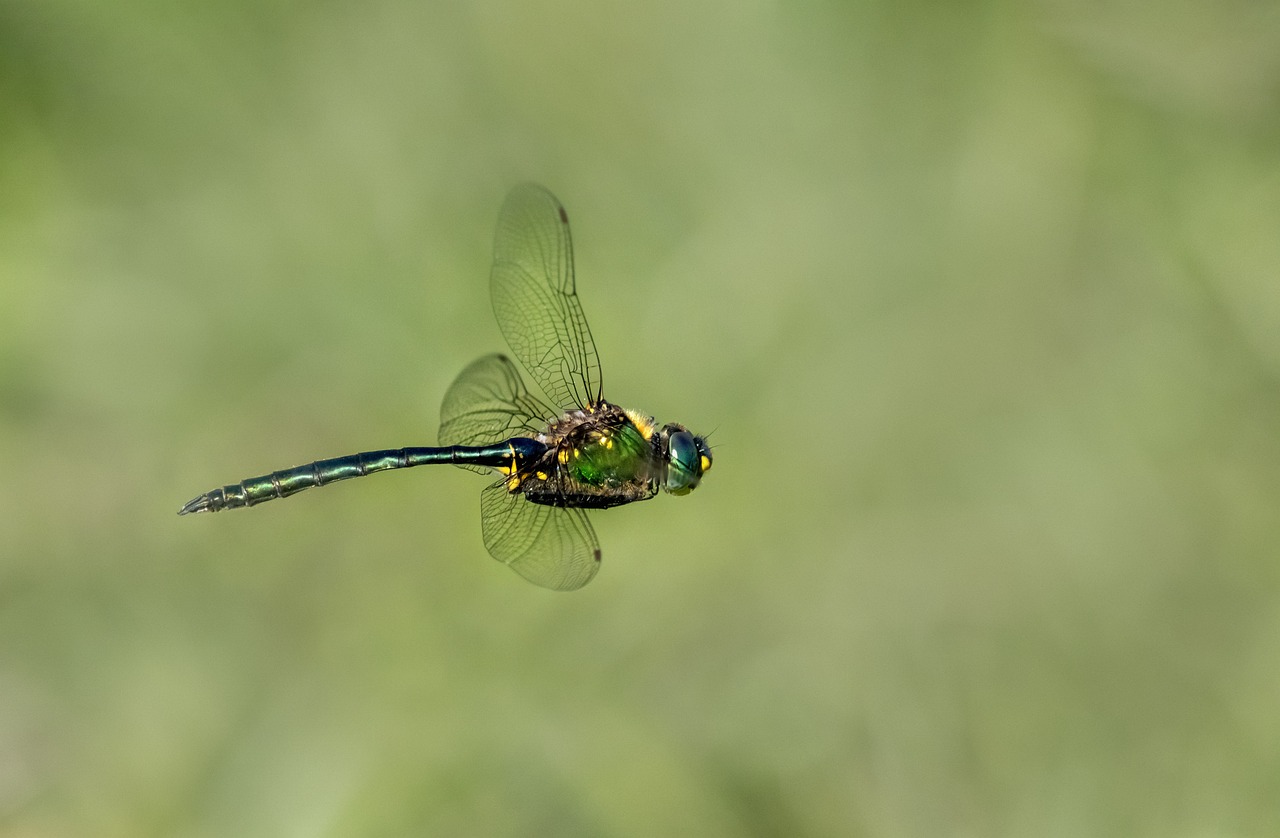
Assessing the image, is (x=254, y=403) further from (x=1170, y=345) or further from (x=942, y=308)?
(x=1170, y=345)

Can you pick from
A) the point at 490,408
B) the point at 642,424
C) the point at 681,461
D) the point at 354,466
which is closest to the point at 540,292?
the point at 490,408

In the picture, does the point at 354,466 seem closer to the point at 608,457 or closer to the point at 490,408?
the point at 490,408

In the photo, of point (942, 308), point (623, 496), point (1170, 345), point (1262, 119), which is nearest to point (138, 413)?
point (623, 496)

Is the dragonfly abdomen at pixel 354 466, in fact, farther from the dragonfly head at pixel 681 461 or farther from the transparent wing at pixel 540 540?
the dragonfly head at pixel 681 461

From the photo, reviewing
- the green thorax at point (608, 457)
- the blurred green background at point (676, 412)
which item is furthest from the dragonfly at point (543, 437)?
the blurred green background at point (676, 412)

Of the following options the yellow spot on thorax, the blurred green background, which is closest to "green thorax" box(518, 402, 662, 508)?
the yellow spot on thorax

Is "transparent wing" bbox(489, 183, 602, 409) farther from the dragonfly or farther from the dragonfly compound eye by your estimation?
the dragonfly compound eye

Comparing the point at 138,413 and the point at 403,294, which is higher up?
the point at 403,294
